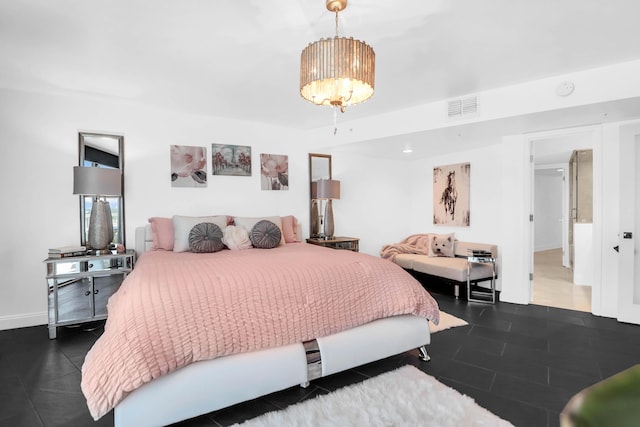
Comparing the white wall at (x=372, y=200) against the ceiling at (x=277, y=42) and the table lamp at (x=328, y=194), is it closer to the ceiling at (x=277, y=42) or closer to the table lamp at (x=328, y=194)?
the table lamp at (x=328, y=194)

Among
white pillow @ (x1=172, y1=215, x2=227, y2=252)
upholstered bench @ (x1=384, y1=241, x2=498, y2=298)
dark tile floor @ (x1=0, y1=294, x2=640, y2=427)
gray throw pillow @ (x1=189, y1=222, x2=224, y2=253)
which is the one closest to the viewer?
dark tile floor @ (x1=0, y1=294, x2=640, y2=427)

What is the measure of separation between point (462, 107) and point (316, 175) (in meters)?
2.30

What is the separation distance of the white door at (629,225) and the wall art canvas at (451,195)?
1.92 meters

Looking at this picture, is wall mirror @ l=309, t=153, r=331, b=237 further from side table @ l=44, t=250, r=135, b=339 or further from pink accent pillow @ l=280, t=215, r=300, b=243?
side table @ l=44, t=250, r=135, b=339

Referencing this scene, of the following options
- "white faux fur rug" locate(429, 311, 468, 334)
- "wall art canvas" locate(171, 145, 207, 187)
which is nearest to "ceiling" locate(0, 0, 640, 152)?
"wall art canvas" locate(171, 145, 207, 187)

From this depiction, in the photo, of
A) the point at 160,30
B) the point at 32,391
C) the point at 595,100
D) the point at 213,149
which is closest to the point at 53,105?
the point at 213,149

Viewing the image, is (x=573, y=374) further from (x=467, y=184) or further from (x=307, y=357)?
(x=467, y=184)

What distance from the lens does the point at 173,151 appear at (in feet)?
13.5

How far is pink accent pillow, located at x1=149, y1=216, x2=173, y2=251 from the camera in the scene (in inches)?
145

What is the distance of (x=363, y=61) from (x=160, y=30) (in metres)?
1.51

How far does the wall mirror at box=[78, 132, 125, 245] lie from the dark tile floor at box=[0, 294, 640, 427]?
3.57 feet

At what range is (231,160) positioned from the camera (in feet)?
14.7

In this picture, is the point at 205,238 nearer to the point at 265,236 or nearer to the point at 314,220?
the point at 265,236

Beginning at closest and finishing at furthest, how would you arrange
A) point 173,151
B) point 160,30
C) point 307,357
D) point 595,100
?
point 307,357 < point 160,30 < point 595,100 < point 173,151
